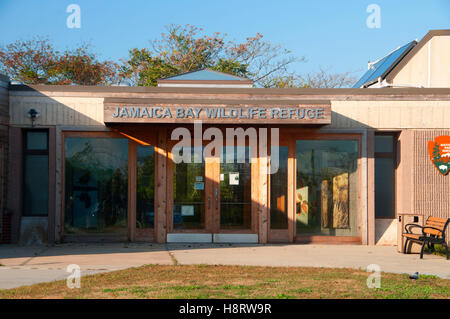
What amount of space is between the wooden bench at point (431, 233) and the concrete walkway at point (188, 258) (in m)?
0.36

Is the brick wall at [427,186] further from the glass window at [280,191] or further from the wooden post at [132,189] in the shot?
the wooden post at [132,189]

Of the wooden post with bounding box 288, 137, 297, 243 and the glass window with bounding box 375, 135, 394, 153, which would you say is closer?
the wooden post with bounding box 288, 137, 297, 243

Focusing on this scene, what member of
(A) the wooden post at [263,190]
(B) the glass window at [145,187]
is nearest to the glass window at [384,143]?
(A) the wooden post at [263,190]

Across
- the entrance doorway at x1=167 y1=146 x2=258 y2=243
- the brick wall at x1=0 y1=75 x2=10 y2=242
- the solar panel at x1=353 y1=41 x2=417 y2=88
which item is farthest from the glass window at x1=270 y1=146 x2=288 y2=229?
the solar panel at x1=353 y1=41 x2=417 y2=88

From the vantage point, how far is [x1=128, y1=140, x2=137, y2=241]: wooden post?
44.7ft

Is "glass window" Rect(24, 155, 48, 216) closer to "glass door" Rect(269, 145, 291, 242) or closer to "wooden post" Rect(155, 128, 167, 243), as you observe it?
"wooden post" Rect(155, 128, 167, 243)

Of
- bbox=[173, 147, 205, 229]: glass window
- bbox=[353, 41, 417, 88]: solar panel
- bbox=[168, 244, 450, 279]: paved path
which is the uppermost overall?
bbox=[353, 41, 417, 88]: solar panel

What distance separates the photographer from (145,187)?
45.1ft

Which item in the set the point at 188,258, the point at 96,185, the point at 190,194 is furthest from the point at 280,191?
the point at 96,185

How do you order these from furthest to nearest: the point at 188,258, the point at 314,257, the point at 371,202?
the point at 371,202, the point at 314,257, the point at 188,258

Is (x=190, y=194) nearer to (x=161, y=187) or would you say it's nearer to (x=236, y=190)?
(x=161, y=187)

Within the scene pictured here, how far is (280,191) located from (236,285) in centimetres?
616

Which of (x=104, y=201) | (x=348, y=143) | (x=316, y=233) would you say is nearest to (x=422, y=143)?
(x=348, y=143)

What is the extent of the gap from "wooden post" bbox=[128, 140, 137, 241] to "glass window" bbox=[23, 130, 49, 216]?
2068 millimetres
